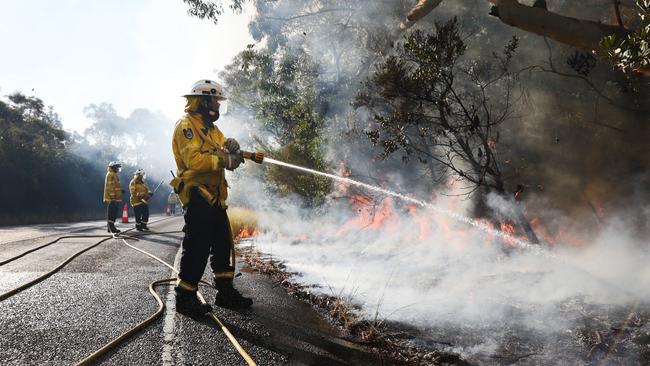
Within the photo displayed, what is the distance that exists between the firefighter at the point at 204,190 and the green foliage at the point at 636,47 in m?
3.47

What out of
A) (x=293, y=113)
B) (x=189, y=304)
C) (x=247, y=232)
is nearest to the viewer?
(x=189, y=304)

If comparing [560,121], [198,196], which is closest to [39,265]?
[198,196]

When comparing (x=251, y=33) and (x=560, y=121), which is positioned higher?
(x=251, y=33)

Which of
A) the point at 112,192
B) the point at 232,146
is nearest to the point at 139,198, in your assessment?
the point at 112,192

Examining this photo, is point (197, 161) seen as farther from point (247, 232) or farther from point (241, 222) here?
point (241, 222)

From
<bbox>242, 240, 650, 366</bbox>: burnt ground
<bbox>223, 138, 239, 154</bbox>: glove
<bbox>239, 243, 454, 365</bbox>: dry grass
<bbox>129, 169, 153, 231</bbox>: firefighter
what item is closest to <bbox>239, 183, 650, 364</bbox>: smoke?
<bbox>242, 240, 650, 366</bbox>: burnt ground

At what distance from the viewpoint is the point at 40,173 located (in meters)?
24.8

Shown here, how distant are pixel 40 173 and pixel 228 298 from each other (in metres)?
26.3

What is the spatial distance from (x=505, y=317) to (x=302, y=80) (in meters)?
14.4

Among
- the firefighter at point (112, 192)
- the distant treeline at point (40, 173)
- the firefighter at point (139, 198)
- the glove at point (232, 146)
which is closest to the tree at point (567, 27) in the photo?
the glove at point (232, 146)

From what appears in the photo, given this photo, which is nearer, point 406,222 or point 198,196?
point 198,196

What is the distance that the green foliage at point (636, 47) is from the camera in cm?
322

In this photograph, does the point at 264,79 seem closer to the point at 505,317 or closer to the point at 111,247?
the point at 111,247

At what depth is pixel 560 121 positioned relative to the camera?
29.5ft
